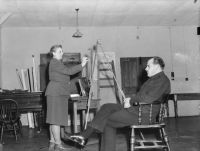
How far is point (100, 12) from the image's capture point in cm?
679

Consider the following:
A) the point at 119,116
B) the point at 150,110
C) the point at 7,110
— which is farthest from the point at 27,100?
the point at 150,110

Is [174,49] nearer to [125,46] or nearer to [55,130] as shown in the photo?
[125,46]

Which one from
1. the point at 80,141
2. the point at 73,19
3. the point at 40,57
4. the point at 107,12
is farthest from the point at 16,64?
the point at 80,141

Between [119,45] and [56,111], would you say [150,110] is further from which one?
[119,45]

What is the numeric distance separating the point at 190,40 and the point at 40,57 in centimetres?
459

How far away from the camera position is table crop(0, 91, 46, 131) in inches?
227

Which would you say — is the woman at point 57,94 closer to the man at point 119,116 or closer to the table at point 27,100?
the man at point 119,116

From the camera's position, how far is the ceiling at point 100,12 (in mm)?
6113

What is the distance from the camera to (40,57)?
791cm

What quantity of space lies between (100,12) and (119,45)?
1739mm

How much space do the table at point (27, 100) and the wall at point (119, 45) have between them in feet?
6.85

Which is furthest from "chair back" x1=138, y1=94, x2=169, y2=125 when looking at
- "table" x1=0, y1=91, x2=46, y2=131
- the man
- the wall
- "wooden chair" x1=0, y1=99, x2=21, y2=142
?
the wall

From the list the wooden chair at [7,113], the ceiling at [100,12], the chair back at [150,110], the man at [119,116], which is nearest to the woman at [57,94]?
the man at [119,116]

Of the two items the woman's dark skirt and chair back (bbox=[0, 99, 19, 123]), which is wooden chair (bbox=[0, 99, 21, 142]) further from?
the woman's dark skirt
